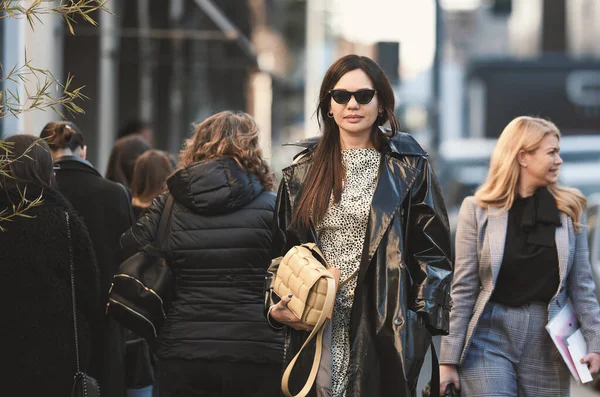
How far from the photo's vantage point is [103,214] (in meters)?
6.98

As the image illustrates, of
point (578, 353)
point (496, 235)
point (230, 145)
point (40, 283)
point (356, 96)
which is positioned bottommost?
point (578, 353)

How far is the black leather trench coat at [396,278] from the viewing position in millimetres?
4504

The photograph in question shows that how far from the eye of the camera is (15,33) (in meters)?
10.2

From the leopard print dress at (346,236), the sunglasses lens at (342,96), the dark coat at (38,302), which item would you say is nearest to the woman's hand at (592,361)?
the leopard print dress at (346,236)

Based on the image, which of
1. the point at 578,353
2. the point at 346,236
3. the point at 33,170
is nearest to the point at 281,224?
Result: the point at 346,236

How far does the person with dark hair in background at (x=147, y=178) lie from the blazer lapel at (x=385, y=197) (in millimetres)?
3329

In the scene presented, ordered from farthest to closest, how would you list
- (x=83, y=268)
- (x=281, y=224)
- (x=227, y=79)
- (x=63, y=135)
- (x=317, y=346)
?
(x=227, y=79)
(x=63, y=135)
(x=83, y=268)
(x=281, y=224)
(x=317, y=346)

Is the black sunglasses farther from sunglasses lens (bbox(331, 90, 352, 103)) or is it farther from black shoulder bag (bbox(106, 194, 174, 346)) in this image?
black shoulder bag (bbox(106, 194, 174, 346))

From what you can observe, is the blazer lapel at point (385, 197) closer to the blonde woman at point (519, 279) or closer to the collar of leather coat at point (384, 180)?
the collar of leather coat at point (384, 180)

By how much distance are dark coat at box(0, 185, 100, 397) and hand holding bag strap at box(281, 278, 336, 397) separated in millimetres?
1491

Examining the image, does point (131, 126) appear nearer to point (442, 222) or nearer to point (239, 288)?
point (239, 288)

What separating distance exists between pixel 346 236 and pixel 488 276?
1244mm

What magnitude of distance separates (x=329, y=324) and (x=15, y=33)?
644 cm

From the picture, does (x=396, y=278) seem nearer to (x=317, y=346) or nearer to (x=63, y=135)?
(x=317, y=346)
